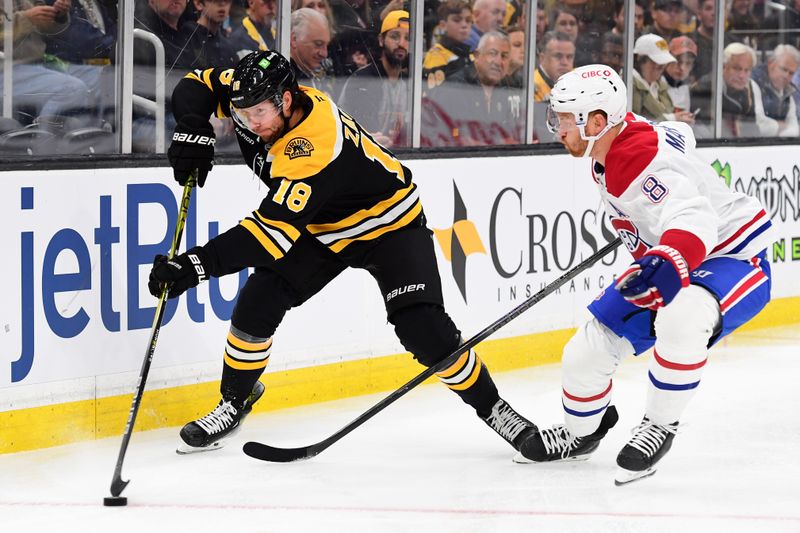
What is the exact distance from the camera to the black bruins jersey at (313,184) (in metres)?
3.41

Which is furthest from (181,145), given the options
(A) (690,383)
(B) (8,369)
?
(A) (690,383)

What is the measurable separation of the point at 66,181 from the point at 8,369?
1.78 ft

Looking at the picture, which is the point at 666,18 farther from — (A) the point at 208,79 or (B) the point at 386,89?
(A) the point at 208,79

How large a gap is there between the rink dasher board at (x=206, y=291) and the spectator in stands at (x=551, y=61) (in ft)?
1.36

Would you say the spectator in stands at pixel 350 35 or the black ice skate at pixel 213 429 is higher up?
the spectator in stands at pixel 350 35

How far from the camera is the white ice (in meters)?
3.23

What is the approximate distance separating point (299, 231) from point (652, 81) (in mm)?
3381

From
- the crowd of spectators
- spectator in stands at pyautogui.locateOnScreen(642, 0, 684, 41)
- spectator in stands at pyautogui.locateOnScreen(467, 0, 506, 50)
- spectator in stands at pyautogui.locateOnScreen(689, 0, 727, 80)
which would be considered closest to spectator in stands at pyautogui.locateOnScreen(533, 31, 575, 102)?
the crowd of spectators

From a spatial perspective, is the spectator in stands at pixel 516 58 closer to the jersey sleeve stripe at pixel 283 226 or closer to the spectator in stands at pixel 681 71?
the spectator in stands at pixel 681 71

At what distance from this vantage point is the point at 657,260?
124 inches

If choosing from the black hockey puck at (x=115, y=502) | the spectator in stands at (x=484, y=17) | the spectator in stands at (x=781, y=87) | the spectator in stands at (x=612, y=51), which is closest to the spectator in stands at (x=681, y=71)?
the spectator in stands at (x=612, y=51)

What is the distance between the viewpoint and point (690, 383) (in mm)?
3391

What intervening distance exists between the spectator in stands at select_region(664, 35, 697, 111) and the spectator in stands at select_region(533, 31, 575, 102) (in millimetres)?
728

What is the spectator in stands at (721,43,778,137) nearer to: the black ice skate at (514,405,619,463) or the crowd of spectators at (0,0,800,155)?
the crowd of spectators at (0,0,800,155)
